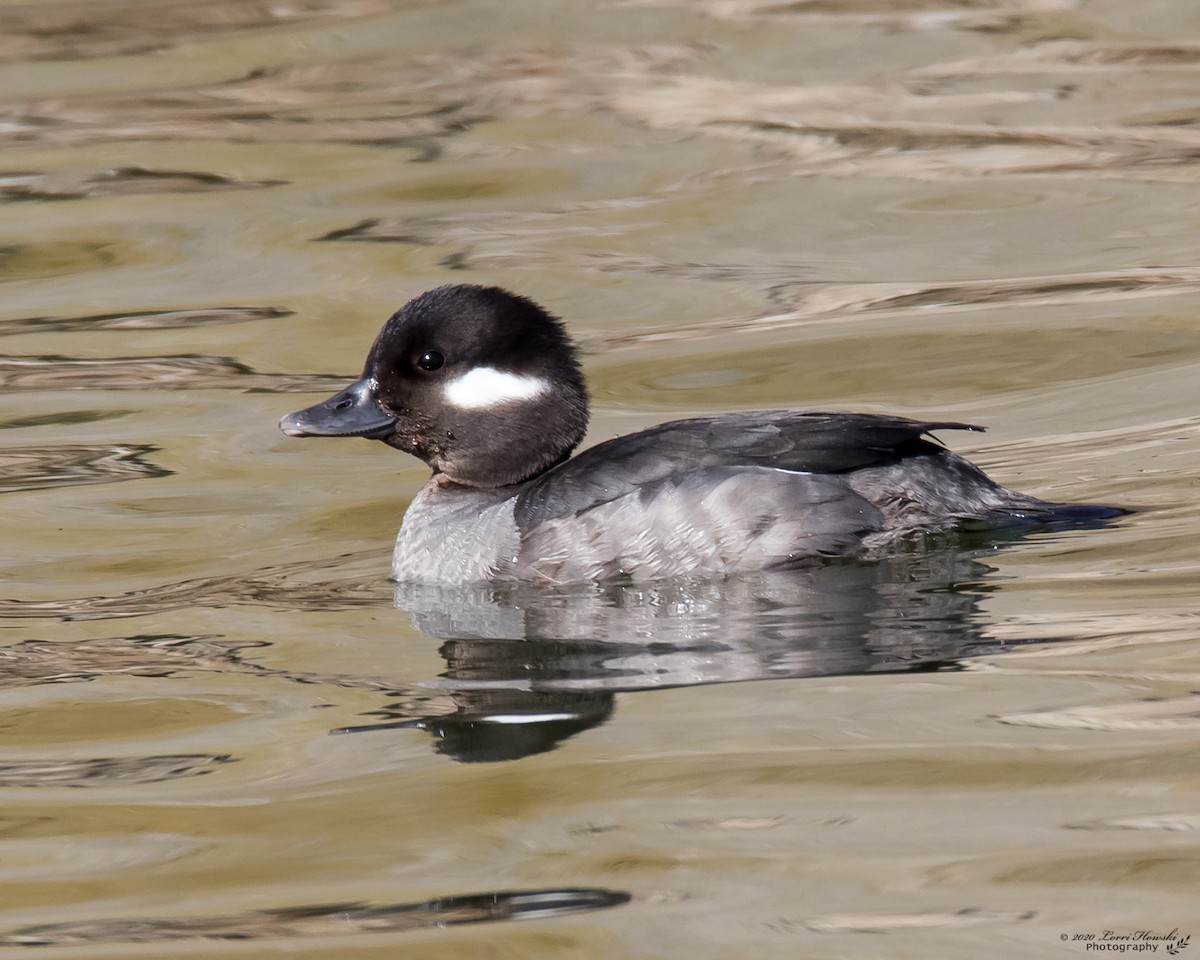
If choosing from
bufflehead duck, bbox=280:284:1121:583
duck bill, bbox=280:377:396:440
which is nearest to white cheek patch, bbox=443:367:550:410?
bufflehead duck, bbox=280:284:1121:583

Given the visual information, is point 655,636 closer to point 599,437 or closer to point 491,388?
point 491,388

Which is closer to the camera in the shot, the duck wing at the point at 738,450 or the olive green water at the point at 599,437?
the olive green water at the point at 599,437

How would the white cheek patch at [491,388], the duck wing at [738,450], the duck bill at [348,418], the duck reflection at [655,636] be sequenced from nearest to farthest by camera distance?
1. the duck reflection at [655,636]
2. the duck wing at [738,450]
3. the white cheek patch at [491,388]
4. the duck bill at [348,418]

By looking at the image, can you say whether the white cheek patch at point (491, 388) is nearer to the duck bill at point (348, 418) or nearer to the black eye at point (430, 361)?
the black eye at point (430, 361)

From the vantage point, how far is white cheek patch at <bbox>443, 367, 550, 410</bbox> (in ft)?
21.2

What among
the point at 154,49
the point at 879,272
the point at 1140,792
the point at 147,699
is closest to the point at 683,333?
the point at 879,272

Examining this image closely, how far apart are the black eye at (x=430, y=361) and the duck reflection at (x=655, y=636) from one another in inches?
30.4

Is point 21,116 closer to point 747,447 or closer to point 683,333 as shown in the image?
point 683,333

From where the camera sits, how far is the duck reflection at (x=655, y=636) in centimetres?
493

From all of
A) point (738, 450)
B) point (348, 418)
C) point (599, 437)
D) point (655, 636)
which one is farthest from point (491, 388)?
point (599, 437)

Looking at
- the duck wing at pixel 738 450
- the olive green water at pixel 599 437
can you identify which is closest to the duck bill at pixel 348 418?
the olive green water at pixel 599 437

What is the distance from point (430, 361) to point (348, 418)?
379 mm

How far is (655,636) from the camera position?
18.0ft

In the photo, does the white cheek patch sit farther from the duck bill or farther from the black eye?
the duck bill
